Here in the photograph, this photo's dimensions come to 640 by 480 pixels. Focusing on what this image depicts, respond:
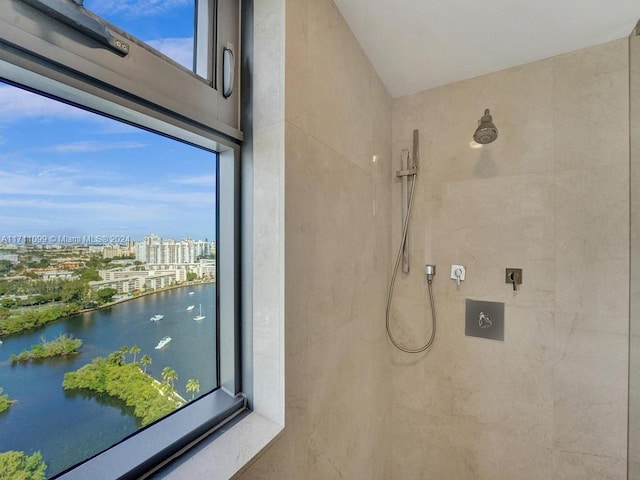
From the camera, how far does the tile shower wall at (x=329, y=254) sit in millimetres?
802

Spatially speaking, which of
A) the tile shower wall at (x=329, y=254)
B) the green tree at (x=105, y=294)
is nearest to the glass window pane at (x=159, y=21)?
the tile shower wall at (x=329, y=254)

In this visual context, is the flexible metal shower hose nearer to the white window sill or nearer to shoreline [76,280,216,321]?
the white window sill

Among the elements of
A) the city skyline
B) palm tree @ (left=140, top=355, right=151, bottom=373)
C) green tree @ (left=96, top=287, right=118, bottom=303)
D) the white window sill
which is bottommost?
the white window sill

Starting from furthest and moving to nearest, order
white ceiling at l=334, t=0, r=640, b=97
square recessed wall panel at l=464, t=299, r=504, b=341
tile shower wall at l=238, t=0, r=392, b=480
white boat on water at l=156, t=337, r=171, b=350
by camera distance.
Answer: square recessed wall panel at l=464, t=299, r=504, b=341 < white ceiling at l=334, t=0, r=640, b=97 < tile shower wall at l=238, t=0, r=392, b=480 < white boat on water at l=156, t=337, r=171, b=350

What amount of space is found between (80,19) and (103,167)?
0.27m

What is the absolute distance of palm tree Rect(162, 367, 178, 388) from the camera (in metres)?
0.70

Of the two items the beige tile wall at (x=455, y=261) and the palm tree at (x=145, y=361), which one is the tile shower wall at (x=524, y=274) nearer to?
the beige tile wall at (x=455, y=261)

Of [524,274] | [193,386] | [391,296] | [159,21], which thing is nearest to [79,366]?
[193,386]

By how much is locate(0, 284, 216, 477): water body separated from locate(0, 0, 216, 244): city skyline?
18cm

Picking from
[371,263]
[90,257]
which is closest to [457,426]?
[371,263]

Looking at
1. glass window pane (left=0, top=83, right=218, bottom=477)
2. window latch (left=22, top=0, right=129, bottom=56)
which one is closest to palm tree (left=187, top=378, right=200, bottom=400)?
glass window pane (left=0, top=83, right=218, bottom=477)

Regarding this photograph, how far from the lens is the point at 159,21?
679 mm

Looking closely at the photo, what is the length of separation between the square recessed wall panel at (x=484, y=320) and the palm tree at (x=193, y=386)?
1.37 m

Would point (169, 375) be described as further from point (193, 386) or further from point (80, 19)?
point (80, 19)
